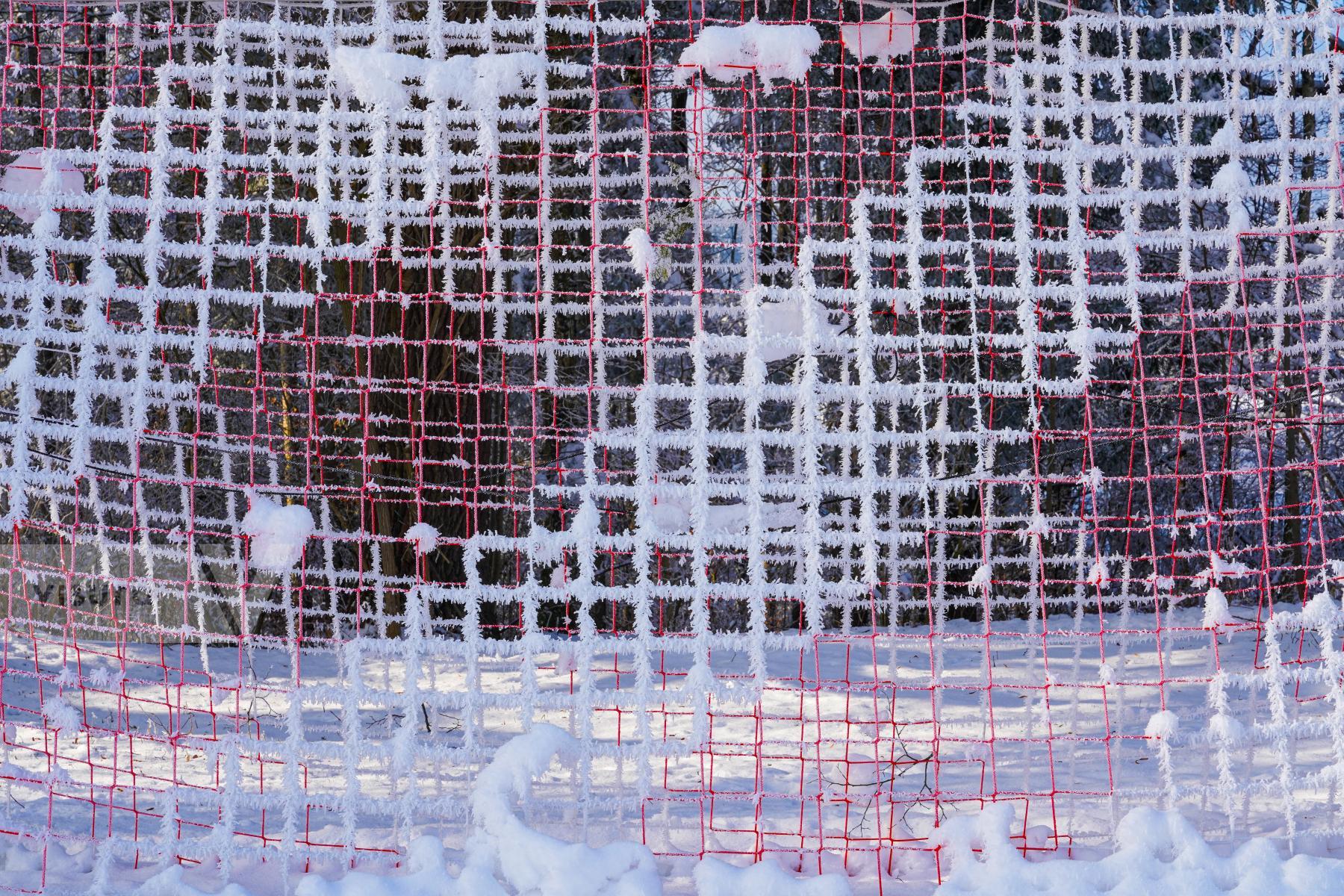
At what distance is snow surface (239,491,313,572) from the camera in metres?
4.38

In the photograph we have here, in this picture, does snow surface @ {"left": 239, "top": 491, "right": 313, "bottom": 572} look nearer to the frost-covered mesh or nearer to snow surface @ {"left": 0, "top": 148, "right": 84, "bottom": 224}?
the frost-covered mesh

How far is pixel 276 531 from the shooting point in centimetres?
440

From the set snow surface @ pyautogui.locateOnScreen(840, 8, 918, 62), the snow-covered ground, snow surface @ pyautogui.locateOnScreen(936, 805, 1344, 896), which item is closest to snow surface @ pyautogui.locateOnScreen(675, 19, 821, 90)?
snow surface @ pyautogui.locateOnScreen(840, 8, 918, 62)

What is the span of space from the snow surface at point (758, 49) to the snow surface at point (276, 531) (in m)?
2.27

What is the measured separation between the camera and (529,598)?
12.3 feet

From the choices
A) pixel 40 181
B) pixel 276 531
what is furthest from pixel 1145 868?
pixel 40 181

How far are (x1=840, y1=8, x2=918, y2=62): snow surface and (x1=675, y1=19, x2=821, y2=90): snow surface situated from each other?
73cm

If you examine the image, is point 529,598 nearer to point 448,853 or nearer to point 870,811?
point 448,853

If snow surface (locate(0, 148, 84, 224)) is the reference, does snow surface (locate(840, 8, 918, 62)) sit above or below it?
above

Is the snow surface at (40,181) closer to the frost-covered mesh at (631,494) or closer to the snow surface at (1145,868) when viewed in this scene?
the frost-covered mesh at (631,494)

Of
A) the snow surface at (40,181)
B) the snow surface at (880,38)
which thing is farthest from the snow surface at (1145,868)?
the snow surface at (40,181)

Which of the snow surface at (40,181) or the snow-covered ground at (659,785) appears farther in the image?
the snow surface at (40,181)

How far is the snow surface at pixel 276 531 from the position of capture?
14.4ft

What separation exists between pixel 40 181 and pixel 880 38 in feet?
11.6
